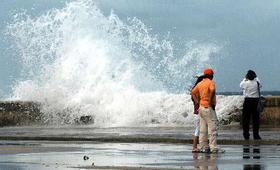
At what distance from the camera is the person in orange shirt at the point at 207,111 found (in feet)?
58.6

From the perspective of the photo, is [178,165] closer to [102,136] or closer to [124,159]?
[124,159]

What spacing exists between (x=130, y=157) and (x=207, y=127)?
7.47 ft

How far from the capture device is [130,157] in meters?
16.5

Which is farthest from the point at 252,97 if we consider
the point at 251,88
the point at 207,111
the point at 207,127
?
the point at 207,111

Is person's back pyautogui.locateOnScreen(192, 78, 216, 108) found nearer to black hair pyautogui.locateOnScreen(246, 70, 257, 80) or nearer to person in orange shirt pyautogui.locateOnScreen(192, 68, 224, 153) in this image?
person in orange shirt pyautogui.locateOnScreen(192, 68, 224, 153)

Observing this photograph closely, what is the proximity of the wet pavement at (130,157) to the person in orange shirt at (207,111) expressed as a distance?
1.38ft

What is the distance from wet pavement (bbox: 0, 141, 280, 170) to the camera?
14.4 m

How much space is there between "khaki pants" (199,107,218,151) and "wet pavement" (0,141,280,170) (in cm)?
40

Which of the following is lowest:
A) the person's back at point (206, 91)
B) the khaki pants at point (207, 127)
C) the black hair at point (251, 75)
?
the khaki pants at point (207, 127)

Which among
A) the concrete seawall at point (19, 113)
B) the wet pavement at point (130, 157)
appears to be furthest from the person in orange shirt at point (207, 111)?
the concrete seawall at point (19, 113)

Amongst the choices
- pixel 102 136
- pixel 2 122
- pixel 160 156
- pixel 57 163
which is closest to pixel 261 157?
pixel 160 156

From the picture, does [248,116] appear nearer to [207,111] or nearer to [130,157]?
[207,111]

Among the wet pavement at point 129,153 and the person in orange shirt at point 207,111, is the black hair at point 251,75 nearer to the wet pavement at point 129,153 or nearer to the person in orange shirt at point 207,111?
the wet pavement at point 129,153

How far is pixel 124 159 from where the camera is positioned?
627 inches
